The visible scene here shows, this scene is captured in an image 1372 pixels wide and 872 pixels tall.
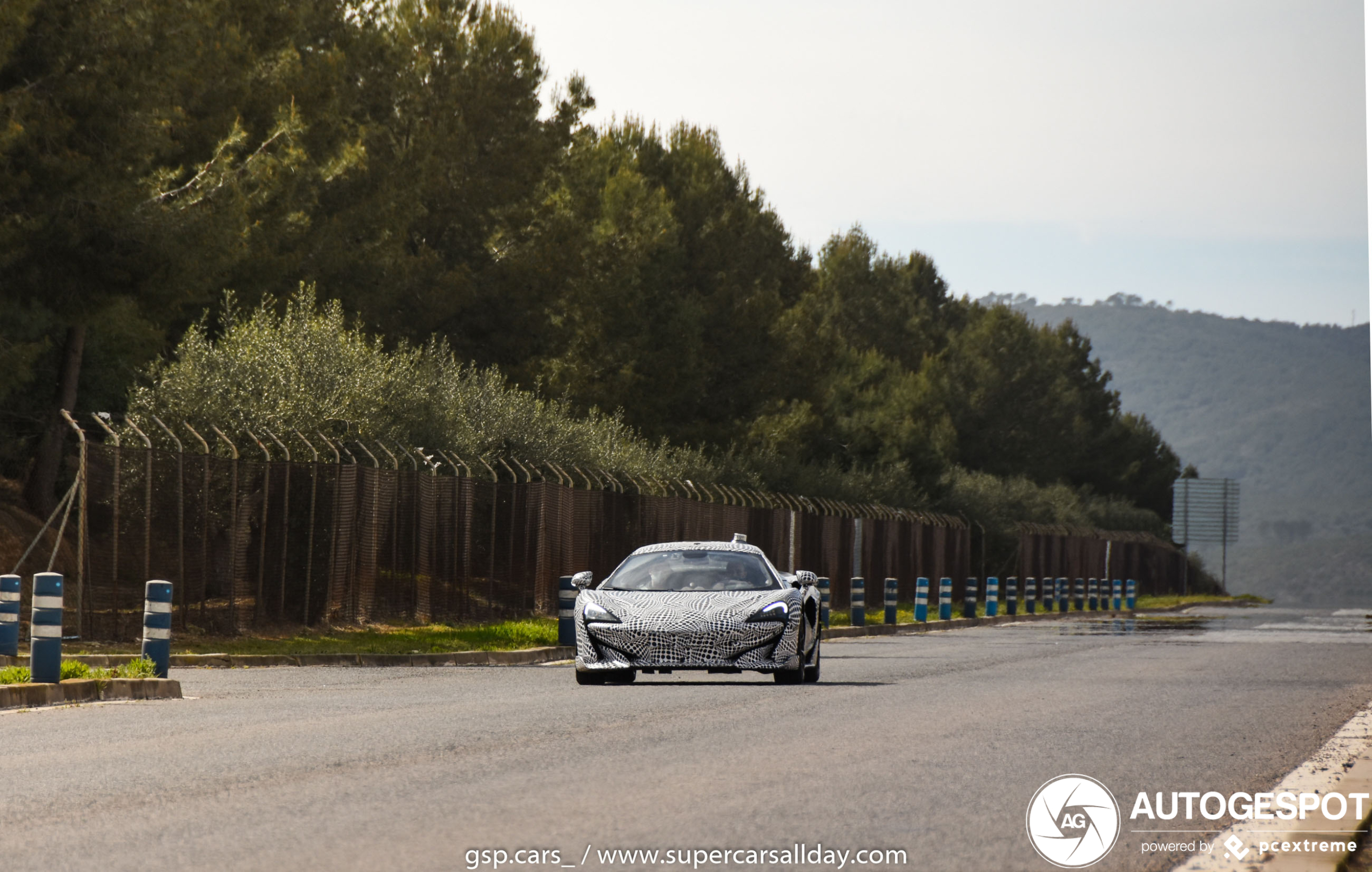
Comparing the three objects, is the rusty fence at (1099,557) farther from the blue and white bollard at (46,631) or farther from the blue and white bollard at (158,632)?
the blue and white bollard at (46,631)

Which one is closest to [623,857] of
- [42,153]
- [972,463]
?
[42,153]

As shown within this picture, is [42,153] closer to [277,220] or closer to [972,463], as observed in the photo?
[277,220]

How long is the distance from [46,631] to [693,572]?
6.20 metres

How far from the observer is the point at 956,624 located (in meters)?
41.7

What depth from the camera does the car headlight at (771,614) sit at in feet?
57.9

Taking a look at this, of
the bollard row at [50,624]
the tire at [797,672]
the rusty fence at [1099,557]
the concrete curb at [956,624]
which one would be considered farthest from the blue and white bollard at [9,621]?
the rusty fence at [1099,557]

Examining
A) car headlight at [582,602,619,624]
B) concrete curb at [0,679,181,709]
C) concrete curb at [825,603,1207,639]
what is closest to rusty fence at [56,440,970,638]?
concrete curb at [825,603,1207,639]

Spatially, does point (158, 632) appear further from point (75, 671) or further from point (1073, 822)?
point (1073, 822)

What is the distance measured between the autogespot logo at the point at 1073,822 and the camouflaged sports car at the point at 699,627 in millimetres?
7324

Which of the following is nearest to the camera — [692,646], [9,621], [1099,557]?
[9,621]

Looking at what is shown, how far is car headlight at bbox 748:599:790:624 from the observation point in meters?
17.6

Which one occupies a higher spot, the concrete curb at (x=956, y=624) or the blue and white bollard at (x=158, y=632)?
the blue and white bollard at (x=158, y=632)

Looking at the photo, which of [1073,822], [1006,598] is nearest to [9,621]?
[1073,822]

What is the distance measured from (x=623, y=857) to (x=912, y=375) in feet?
243
